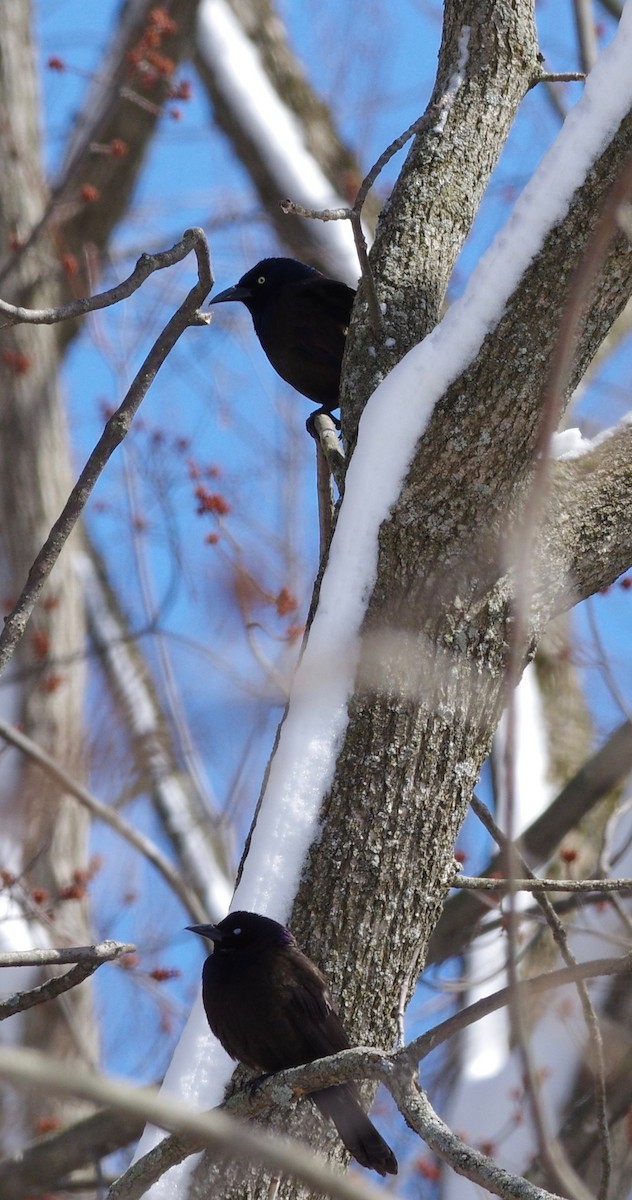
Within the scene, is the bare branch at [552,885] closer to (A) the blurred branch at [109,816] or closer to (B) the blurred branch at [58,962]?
(B) the blurred branch at [58,962]

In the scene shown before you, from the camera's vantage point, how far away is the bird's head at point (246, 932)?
8.43 ft

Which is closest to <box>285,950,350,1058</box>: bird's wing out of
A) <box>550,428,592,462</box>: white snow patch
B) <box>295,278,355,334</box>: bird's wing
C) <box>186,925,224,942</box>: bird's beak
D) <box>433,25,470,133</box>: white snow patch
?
<box>186,925,224,942</box>: bird's beak

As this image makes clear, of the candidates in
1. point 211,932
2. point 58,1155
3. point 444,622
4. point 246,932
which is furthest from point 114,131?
point 246,932

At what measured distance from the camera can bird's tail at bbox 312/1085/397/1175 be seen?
242 cm

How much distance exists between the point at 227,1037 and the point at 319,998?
0.88 feet

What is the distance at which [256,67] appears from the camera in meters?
9.51

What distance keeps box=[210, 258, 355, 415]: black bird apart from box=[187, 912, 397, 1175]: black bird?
1.88 metres

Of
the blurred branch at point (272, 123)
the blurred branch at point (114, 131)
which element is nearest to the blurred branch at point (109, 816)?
the blurred branch at point (114, 131)

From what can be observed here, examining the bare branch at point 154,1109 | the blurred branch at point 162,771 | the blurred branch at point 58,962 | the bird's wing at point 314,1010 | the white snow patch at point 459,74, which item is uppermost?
the blurred branch at point 162,771

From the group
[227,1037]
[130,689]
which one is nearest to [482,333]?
[227,1037]

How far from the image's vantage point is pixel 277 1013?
2.63 metres

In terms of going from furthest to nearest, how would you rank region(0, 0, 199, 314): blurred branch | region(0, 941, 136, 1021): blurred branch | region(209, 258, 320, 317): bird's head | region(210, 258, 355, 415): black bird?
region(0, 0, 199, 314): blurred branch < region(209, 258, 320, 317): bird's head < region(210, 258, 355, 415): black bird < region(0, 941, 136, 1021): blurred branch

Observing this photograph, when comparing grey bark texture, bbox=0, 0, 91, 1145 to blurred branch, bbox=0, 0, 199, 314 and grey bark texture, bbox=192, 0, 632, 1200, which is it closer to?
blurred branch, bbox=0, 0, 199, 314

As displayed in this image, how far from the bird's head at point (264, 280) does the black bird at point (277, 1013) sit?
2.37 meters
